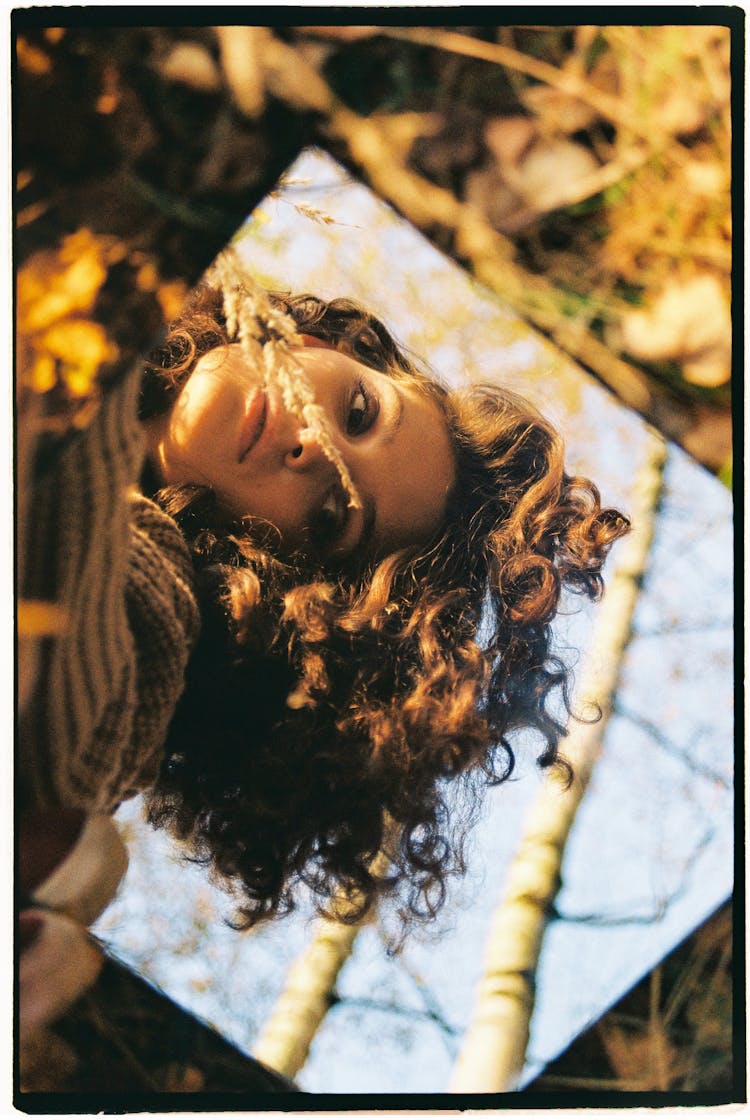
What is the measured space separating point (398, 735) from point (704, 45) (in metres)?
Result: 0.69

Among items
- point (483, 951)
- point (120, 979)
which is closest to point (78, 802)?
point (120, 979)

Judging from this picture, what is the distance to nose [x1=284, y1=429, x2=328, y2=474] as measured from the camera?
86 cm

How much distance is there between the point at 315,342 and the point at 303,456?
110 mm

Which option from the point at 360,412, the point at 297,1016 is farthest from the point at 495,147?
the point at 297,1016

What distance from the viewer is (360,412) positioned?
2.91 feet

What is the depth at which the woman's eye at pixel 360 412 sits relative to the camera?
88cm

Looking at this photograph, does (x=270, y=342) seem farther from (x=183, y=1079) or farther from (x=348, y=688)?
(x=183, y=1079)

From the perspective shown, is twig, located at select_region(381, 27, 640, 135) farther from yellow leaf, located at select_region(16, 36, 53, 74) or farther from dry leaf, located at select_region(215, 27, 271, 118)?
yellow leaf, located at select_region(16, 36, 53, 74)

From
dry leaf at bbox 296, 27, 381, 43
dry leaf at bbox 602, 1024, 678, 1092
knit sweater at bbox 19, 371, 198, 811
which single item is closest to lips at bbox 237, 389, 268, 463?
knit sweater at bbox 19, 371, 198, 811

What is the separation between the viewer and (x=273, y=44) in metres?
0.86

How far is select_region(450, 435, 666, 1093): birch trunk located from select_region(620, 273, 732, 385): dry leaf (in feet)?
0.43

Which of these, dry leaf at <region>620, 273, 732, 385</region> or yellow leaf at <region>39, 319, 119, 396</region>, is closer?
yellow leaf at <region>39, 319, 119, 396</region>

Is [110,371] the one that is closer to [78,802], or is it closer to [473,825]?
[78,802]

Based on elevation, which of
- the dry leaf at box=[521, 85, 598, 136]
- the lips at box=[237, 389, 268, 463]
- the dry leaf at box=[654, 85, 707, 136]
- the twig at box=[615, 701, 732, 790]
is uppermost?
the dry leaf at box=[521, 85, 598, 136]
